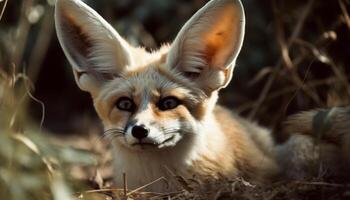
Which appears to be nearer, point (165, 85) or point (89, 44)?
point (165, 85)

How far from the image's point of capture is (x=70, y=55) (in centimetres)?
418

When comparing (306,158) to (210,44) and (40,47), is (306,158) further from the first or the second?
(40,47)

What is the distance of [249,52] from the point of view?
23.1 ft

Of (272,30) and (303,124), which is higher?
(272,30)

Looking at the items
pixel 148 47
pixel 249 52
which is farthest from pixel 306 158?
pixel 249 52

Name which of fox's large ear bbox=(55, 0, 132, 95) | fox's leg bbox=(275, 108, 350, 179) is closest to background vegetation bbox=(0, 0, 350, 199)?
fox's leg bbox=(275, 108, 350, 179)

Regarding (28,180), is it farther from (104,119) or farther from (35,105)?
(35,105)

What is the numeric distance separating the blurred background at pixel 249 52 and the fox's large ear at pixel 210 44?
15.9 inches

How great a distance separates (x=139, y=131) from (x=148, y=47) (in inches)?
101

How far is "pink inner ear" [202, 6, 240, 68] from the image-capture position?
4020 mm

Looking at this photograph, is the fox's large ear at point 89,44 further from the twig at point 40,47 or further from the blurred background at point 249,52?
the twig at point 40,47

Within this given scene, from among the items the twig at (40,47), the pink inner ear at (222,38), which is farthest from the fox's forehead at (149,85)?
the twig at (40,47)

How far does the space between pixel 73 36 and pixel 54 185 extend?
1.39 metres

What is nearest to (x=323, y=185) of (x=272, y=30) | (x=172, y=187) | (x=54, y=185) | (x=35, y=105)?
(x=172, y=187)
